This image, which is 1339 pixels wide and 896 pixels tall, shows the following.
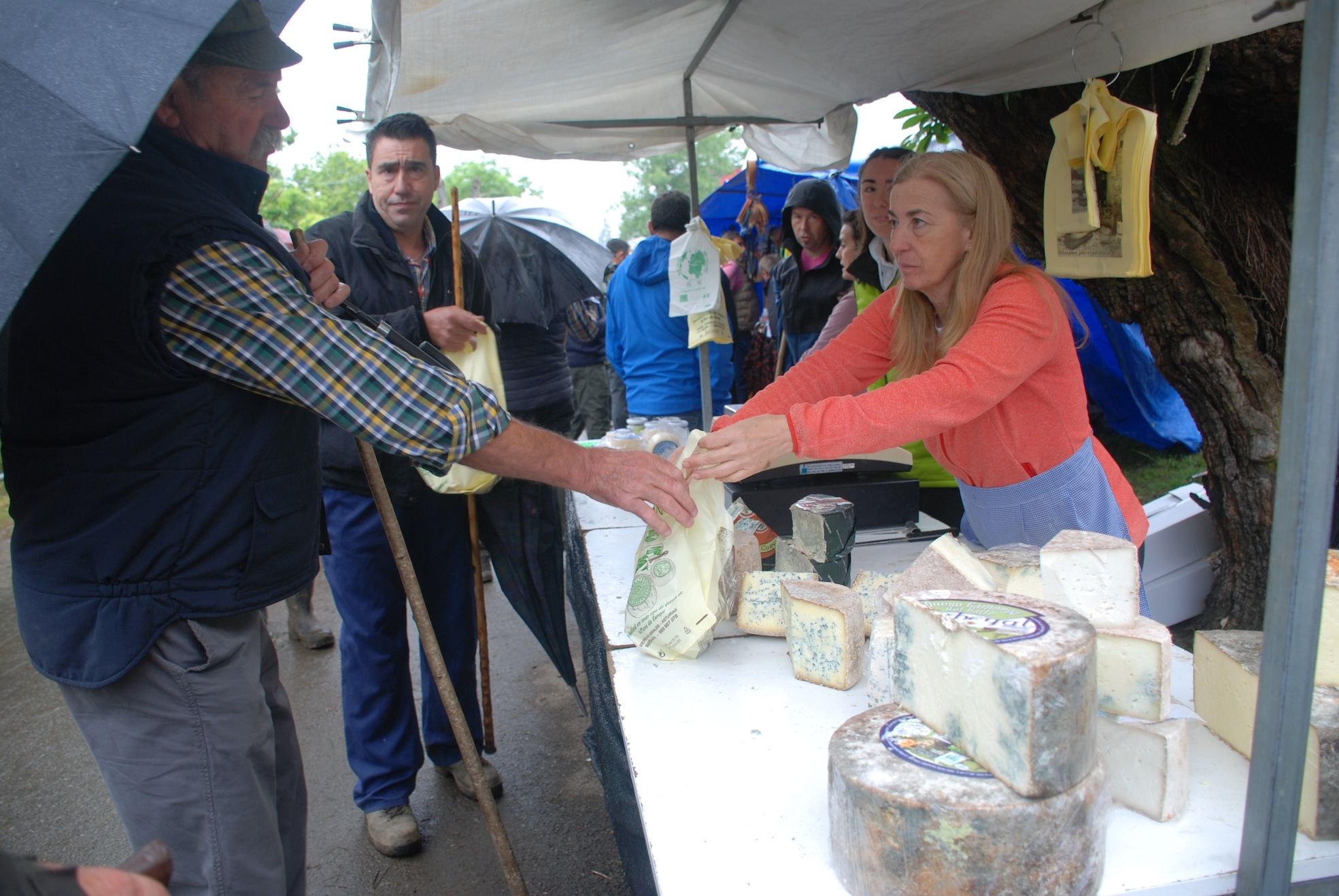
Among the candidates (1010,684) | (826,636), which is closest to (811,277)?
(826,636)

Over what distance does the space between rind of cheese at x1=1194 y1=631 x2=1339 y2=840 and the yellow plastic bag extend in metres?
1.95

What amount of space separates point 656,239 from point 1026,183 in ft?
8.18

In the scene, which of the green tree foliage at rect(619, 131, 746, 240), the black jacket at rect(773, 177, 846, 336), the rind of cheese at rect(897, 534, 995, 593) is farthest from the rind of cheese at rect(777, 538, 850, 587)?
the green tree foliage at rect(619, 131, 746, 240)

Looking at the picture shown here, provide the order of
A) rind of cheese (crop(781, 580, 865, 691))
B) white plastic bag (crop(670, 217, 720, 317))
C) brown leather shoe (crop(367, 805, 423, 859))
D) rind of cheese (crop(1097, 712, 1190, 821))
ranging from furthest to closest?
white plastic bag (crop(670, 217, 720, 317))
brown leather shoe (crop(367, 805, 423, 859))
rind of cheese (crop(781, 580, 865, 691))
rind of cheese (crop(1097, 712, 1190, 821))

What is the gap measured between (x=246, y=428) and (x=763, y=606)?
1081 mm

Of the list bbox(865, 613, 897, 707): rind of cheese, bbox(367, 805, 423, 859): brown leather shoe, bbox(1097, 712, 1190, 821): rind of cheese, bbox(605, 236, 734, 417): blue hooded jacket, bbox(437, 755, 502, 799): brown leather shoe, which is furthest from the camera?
bbox(605, 236, 734, 417): blue hooded jacket

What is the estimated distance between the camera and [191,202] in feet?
4.79

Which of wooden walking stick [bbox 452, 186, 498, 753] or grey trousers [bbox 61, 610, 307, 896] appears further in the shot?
wooden walking stick [bbox 452, 186, 498, 753]

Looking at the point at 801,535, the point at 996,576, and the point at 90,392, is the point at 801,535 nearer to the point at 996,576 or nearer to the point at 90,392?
the point at 996,576

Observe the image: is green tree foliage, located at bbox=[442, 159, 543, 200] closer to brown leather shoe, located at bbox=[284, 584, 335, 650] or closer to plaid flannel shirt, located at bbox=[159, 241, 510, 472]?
brown leather shoe, located at bbox=[284, 584, 335, 650]

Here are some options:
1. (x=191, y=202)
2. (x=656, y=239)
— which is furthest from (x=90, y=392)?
(x=656, y=239)

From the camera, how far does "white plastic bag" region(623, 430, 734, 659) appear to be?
1751mm

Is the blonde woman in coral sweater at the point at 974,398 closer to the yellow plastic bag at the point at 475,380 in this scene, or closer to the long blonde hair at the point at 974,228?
the long blonde hair at the point at 974,228

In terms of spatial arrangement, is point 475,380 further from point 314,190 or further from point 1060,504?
point 314,190
